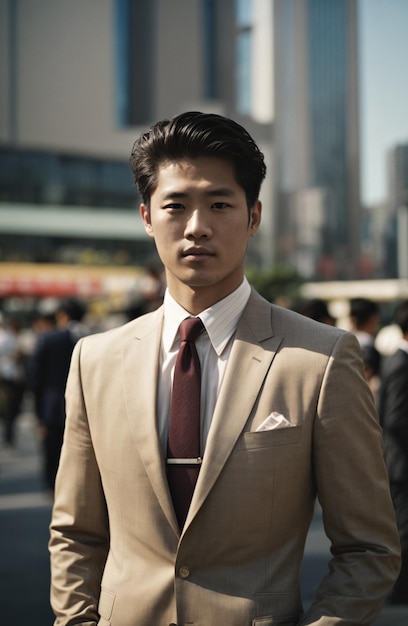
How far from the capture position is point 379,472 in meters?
1.80

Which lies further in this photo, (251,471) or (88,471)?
(88,471)

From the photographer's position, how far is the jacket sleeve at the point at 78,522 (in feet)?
6.27

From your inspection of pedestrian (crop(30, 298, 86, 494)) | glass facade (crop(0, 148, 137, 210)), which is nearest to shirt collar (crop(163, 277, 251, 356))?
pedestrian (crop(30, 298, 86, 494))

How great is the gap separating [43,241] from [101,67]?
561 inches

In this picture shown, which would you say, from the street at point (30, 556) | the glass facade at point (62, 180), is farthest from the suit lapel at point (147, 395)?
the glass facade at point (62, 180)

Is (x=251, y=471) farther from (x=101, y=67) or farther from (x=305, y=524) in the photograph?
(x=101, y=67)

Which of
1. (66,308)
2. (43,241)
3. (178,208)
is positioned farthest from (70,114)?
(178,208)

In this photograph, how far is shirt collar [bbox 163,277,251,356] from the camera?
6.33 ft

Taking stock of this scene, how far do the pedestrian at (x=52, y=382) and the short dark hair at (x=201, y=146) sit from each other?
528 cm

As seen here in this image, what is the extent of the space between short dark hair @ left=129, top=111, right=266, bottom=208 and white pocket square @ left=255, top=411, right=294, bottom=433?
51 centimetres

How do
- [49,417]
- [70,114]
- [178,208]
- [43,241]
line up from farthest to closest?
1. [70,114]
2. [43,241]
3. [49,417]
4. [178,208]

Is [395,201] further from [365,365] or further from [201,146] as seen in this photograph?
[201,146]

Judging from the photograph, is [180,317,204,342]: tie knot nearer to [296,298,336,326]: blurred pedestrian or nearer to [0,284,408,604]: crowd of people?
[0,284,408,604]: crowd of people

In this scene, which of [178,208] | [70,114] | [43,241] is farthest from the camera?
[70,114]
